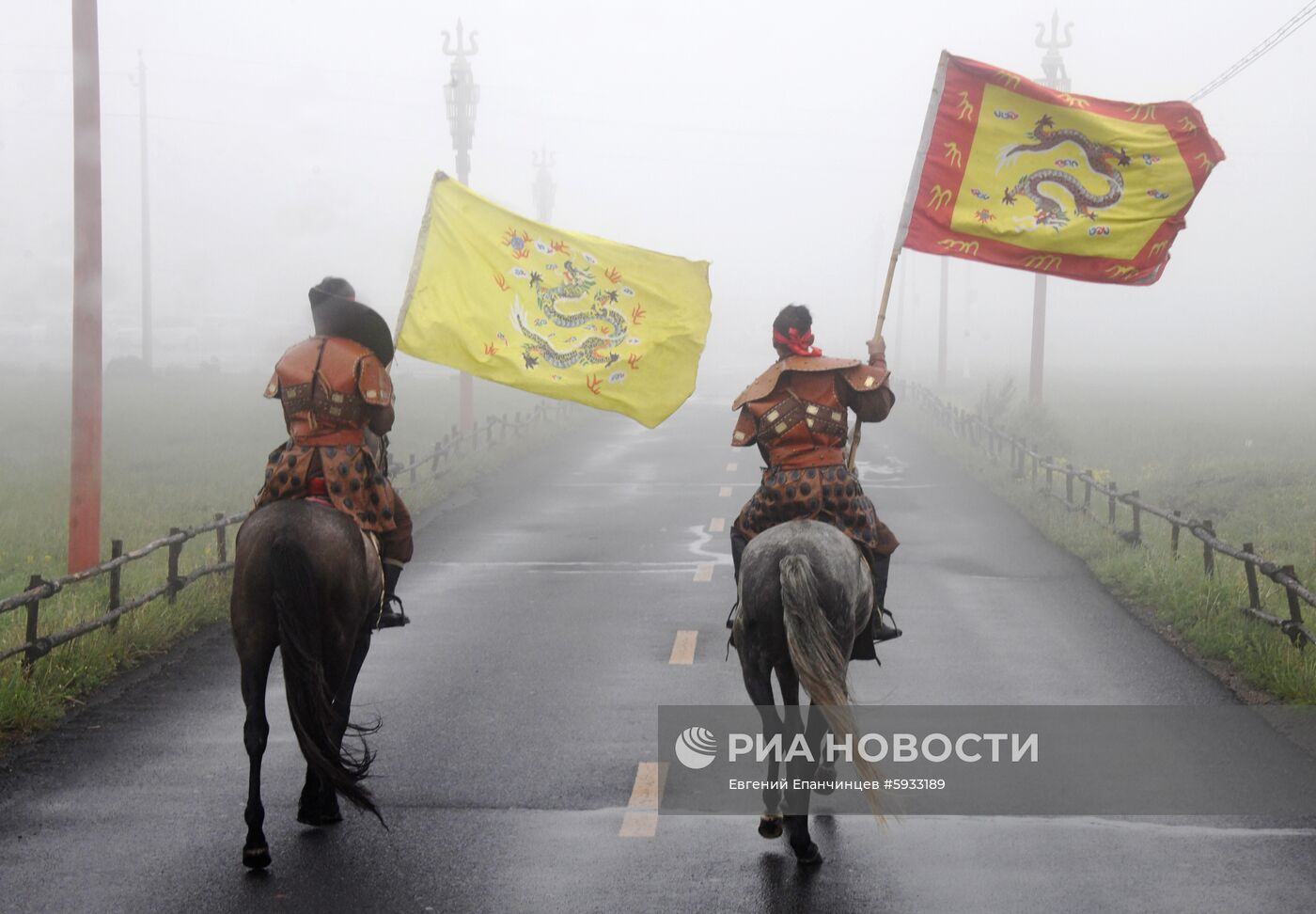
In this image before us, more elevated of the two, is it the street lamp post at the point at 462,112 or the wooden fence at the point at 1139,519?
the street lamp post at the point at 462,112

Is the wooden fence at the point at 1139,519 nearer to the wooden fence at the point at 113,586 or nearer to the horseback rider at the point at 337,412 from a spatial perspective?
the horseback rider at the point at 337,412

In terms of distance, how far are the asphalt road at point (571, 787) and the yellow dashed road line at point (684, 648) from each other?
0.05 metres

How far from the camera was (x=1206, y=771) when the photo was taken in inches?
326

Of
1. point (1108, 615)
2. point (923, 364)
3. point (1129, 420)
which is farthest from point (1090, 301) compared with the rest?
point (1108, 615)

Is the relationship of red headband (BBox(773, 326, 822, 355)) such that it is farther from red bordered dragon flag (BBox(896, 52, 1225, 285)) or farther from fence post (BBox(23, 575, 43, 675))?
fence post (BBox(23, 575, 43, 675))

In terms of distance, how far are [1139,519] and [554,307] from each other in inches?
402

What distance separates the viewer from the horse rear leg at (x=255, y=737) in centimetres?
671

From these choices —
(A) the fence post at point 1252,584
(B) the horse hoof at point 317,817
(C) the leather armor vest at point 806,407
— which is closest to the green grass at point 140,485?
(B) the horse hoof at point 317,817

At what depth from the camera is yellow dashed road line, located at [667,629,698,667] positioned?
11.3m

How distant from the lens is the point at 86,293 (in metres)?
13.4

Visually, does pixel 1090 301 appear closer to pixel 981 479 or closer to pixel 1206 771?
pixel 981 479

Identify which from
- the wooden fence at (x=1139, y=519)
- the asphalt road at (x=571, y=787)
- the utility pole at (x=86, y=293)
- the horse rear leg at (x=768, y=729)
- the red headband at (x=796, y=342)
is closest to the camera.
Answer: the asphalt road at (x=571, y=787)

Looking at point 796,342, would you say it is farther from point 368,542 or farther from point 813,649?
point 368,542

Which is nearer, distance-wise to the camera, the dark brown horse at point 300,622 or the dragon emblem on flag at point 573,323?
the dark brown horse at point 300,622
